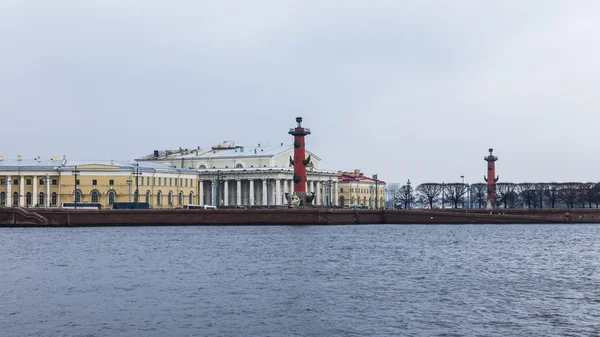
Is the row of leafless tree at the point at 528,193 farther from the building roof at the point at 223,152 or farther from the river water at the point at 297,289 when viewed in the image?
the river water at the point at 297,289

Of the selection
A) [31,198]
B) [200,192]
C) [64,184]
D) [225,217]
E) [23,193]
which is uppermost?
[64,184]

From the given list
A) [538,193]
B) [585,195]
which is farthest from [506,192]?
[585,195]

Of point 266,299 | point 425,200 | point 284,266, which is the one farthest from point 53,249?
point 425,200

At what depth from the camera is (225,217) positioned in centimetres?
6581

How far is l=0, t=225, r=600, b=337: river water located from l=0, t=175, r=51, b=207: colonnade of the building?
35586mm

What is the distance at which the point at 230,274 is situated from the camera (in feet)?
A: 95.7

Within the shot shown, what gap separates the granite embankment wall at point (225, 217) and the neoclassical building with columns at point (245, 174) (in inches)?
736

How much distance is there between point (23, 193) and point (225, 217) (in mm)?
23425

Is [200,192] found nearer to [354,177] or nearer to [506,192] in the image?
[354,177]

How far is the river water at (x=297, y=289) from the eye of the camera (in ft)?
63.7

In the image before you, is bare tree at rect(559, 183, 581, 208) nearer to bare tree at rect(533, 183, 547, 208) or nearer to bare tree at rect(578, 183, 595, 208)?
bare tree at rect(578, 183, 595, 208)

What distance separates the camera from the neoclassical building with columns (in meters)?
93.4

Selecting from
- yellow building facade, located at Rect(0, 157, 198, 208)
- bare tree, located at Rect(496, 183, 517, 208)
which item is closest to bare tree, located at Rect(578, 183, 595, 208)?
bare tree, located at Rect(496, 183, 517, 208)

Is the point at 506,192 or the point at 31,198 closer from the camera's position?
the point at 31,198
